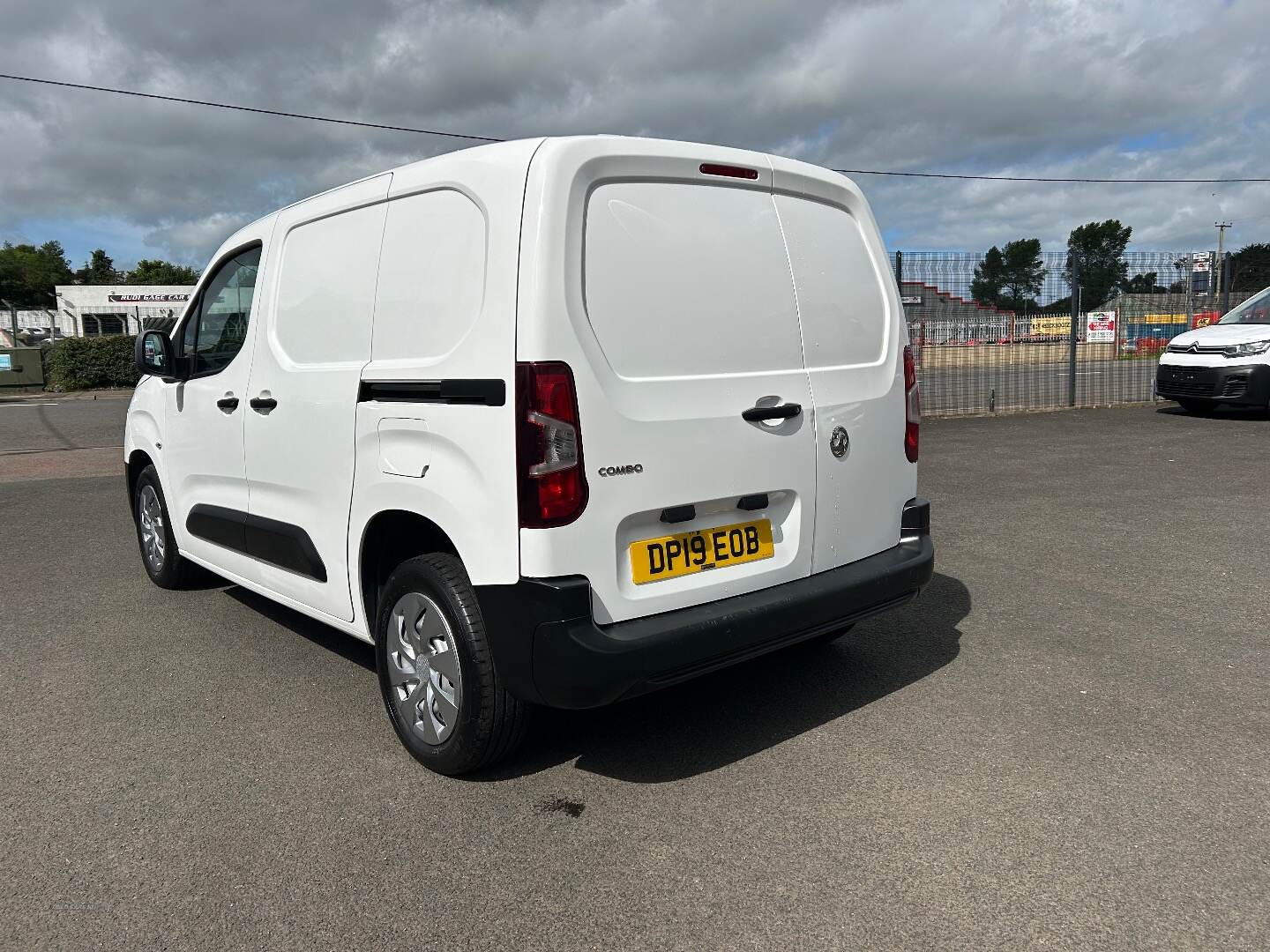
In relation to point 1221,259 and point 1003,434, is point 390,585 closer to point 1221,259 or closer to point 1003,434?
point 1003,434

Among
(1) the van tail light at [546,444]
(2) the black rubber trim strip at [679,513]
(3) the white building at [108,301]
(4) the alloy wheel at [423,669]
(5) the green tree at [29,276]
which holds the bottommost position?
(4) the alloy wheel at [423,669]

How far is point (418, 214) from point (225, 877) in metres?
2.07

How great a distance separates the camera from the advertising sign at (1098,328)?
14469mm

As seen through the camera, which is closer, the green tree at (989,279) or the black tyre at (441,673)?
the black tyre at (441,673)

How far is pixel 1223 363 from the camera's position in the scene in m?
12.4

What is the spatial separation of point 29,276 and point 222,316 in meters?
114

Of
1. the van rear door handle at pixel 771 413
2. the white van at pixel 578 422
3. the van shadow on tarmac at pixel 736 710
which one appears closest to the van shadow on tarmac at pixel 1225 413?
the van shadow on tarmac at pixel 736 710

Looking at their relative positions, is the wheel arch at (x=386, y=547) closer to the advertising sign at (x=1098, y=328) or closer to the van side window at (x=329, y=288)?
the van side window at (x=329, y=288)

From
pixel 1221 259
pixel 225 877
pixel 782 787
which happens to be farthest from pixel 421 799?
pixel 1221 259

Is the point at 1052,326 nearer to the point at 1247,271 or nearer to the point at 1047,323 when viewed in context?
the point at 1047,323

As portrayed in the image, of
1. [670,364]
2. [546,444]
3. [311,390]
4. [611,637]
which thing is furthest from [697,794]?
[311,390]

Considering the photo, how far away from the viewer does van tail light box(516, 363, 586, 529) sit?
274 cm

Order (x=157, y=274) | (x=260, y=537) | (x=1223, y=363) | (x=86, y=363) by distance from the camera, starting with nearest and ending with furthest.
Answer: (x=260, y=537), (x=1223, y=363), (x=86, y=363), (x=157, y=274)

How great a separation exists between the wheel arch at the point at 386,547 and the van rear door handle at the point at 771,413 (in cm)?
106
